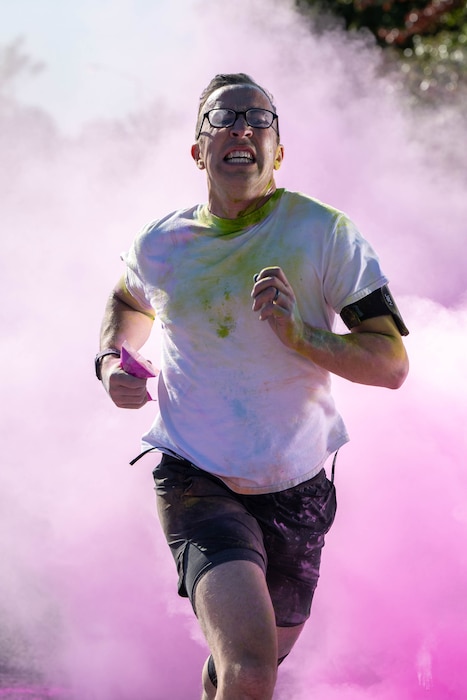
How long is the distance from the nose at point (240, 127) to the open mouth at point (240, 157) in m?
0.05

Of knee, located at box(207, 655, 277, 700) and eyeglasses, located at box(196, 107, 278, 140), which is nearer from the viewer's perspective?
knee, located at box(207, 655, 277, 700)

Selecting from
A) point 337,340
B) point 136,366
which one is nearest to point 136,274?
point 136,366

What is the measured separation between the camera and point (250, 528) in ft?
8.92

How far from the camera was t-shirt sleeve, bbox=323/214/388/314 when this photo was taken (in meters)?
2.70

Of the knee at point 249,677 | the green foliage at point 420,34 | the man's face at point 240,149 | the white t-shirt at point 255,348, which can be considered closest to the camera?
the knee at point 249,677

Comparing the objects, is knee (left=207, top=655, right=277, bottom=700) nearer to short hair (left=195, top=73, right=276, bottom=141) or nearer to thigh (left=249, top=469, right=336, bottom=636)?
thigh (left=249, top=469, right=336, bottom=636)

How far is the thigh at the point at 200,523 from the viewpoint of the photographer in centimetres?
260

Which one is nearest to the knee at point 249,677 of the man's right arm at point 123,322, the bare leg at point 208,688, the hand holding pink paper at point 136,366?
the bare leg at point 208,688

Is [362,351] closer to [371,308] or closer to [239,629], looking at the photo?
[371,308]

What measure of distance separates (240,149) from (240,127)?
63 mm

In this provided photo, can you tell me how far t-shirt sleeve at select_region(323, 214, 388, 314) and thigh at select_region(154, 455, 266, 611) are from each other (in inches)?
21.4

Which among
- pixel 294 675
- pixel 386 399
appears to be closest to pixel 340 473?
pixel 386 399

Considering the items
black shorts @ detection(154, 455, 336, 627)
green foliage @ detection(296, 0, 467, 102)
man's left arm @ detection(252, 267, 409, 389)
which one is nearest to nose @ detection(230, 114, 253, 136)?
man's left arm @ detection(252, 267, 409, 389)

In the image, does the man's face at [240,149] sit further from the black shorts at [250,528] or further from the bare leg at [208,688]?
the bare leg at [208,688]
